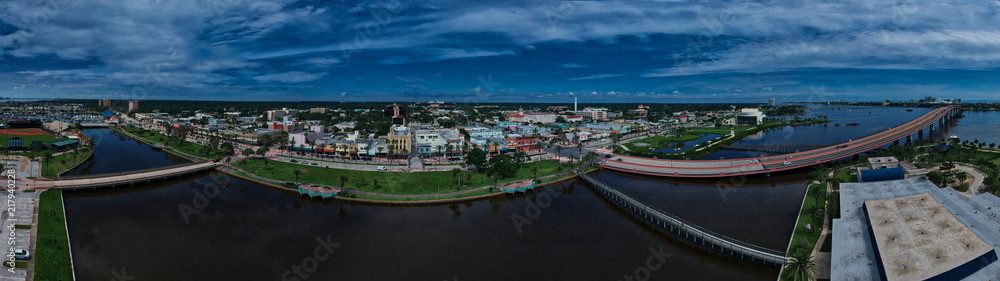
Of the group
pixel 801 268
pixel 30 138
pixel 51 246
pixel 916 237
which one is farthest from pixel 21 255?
pixel 30 138

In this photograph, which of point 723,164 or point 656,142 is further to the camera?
point 656,142

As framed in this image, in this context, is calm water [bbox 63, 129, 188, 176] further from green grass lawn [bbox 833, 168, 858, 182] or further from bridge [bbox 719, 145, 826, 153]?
bridge [bbox 719, 145, 826, 153]

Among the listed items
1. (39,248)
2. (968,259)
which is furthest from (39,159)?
(968,259)

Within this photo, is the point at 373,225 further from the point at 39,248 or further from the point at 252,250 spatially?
the point at 39,248

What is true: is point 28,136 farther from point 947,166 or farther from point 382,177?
point 947,166

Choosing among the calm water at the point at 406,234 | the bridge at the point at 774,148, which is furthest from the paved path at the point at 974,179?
the bridge at the point at 774,148

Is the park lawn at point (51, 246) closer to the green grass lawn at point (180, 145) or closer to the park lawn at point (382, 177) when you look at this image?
the park lawn at point (382, 177)

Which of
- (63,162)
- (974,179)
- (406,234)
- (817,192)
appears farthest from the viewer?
(63,162)
